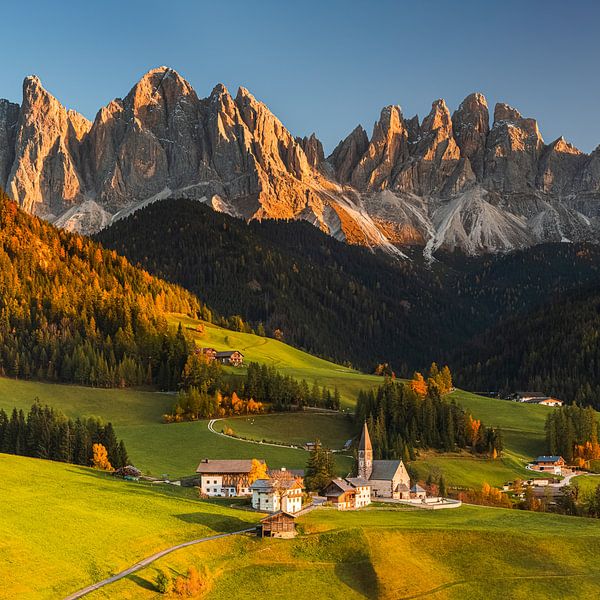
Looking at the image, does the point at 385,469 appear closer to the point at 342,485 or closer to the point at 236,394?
the point at 342,485

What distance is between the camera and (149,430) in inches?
6166

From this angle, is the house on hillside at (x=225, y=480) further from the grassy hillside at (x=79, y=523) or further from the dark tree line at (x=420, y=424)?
the dark tree line at (x=420, y=424)

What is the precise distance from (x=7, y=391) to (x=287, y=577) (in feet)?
374

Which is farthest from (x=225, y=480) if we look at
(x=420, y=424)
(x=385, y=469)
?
(x=420, y=424)

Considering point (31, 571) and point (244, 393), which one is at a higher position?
point (244, 393)

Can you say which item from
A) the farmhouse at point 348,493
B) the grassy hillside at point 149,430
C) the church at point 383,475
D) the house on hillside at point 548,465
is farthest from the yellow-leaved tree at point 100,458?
the house on hillside at point 548,465

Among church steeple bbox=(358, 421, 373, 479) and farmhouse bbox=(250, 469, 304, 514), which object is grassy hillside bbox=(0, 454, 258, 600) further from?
church steeple bbox=(358, 421, 373, 479)

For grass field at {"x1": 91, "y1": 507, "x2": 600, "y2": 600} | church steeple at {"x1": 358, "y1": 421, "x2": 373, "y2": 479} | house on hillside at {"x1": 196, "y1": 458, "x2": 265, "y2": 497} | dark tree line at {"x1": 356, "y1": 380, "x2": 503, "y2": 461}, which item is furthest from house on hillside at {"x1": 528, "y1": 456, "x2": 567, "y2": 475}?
house on hillside at {"x1": 196, "y1": 458, "x2": 265, "y2": 497}

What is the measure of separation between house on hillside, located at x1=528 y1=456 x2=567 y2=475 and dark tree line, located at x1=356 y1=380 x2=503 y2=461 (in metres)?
7.18

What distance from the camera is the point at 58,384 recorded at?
7466 inches

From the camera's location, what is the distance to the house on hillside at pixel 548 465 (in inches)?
6009

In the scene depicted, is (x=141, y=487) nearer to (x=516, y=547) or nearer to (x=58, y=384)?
(x=516, y=547)

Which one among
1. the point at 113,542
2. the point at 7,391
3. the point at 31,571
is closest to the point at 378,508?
the point at 113,542

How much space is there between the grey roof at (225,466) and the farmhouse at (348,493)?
12.2 m
